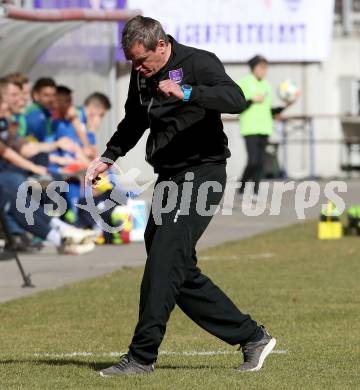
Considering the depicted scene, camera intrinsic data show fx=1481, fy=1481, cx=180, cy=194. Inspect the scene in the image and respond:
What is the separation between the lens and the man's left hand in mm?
7219

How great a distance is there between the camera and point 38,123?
659 inches

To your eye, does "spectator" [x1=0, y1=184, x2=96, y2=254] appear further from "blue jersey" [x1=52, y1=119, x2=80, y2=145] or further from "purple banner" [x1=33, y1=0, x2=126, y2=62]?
"purple banner" [x1=33, y1=0, x2=126, y2=62]

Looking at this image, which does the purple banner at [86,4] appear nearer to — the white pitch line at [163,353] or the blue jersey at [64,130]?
the blue jersey at [64,130]

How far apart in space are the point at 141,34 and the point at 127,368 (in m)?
1.75

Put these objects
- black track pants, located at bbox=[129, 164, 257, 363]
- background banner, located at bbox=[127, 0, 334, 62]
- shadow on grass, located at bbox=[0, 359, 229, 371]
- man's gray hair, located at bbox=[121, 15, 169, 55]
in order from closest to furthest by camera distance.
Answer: man's gray hair, located at bbox=[121, 15, 169, 55]
black track pants, located at bbox=[129, 164, 257, 363]
shadow on grass, located at bbox=[0, 359, 229, 371]
background banner, located at bbox=[127, 0, 334, 62]

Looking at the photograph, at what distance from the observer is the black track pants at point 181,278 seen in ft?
25.3

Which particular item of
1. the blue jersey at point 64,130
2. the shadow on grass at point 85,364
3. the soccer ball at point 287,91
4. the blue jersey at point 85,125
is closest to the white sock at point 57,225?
the blue jersey at point 64,130

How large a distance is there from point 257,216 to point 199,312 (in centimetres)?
1300

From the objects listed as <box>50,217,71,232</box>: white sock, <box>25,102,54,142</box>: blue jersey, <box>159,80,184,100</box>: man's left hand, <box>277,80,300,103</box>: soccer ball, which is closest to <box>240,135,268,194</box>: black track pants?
<box>277,80,300,103</box>: soccer ball

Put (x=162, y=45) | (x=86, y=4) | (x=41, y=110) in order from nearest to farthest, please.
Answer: (x=162, y=45), (x=41, y=110), (x=86, y=4)

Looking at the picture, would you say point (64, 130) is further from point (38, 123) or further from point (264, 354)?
point (264, 354)

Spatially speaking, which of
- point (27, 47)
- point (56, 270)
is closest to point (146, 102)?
point (56, 270)

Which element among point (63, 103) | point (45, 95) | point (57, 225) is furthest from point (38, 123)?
point (57, 225)

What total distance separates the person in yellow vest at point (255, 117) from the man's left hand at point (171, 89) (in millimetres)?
14047
